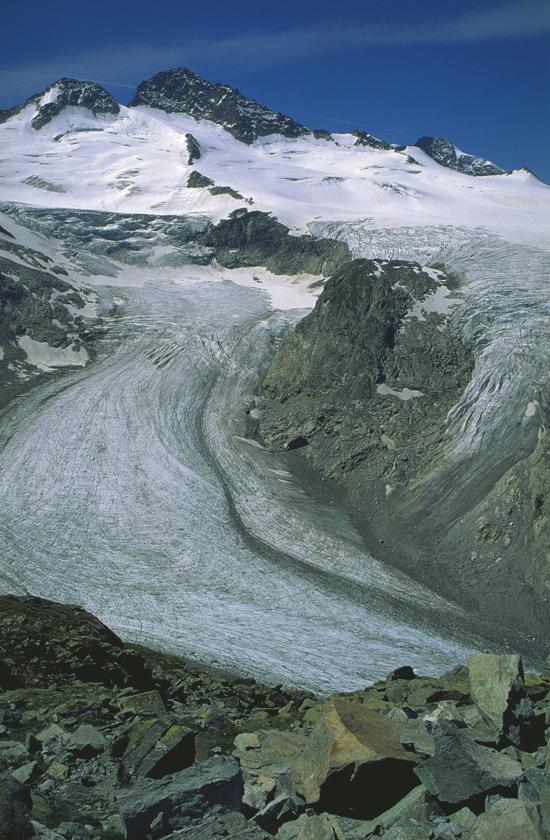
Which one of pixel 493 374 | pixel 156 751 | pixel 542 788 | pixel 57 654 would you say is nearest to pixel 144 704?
pixel 156 751

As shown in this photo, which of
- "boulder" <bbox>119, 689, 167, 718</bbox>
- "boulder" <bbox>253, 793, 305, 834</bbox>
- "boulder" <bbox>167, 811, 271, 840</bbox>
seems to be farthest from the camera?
"boulder" <bbox>119, 689, 167, 718</bbox>

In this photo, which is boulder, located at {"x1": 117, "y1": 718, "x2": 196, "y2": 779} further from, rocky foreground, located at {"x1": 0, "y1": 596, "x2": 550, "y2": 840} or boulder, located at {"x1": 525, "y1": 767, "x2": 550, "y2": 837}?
boulder, located at {"x1": 525, "y1": 767, "x2": 550, "y2": 837}

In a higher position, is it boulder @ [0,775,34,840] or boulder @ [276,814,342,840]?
boulder @ [276,814,342,840]

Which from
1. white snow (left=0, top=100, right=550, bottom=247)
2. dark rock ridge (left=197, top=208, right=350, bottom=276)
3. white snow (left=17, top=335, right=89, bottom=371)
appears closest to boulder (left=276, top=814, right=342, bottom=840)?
white snow (left=17, top=335, right=89, bottom=371)

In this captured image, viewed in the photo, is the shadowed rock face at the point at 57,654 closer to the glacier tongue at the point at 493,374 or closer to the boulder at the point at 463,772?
the boulder at the point at 463,772

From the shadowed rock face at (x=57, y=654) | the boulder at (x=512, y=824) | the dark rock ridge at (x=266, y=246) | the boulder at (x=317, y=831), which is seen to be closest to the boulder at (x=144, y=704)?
the shadowed rock face at (x=57, y=654)

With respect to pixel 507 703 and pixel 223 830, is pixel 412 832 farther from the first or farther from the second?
pixel 507 703

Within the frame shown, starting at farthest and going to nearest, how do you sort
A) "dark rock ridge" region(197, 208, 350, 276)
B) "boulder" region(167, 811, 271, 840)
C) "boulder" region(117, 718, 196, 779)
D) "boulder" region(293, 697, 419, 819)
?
"dark rock ridge" region(197, 208, 350, 276)
"boulder" region(117, 718, 196, 779)
"boulder" region(293, 697, 419, 819)
"boulder" region(167, 811, 271, 840)
